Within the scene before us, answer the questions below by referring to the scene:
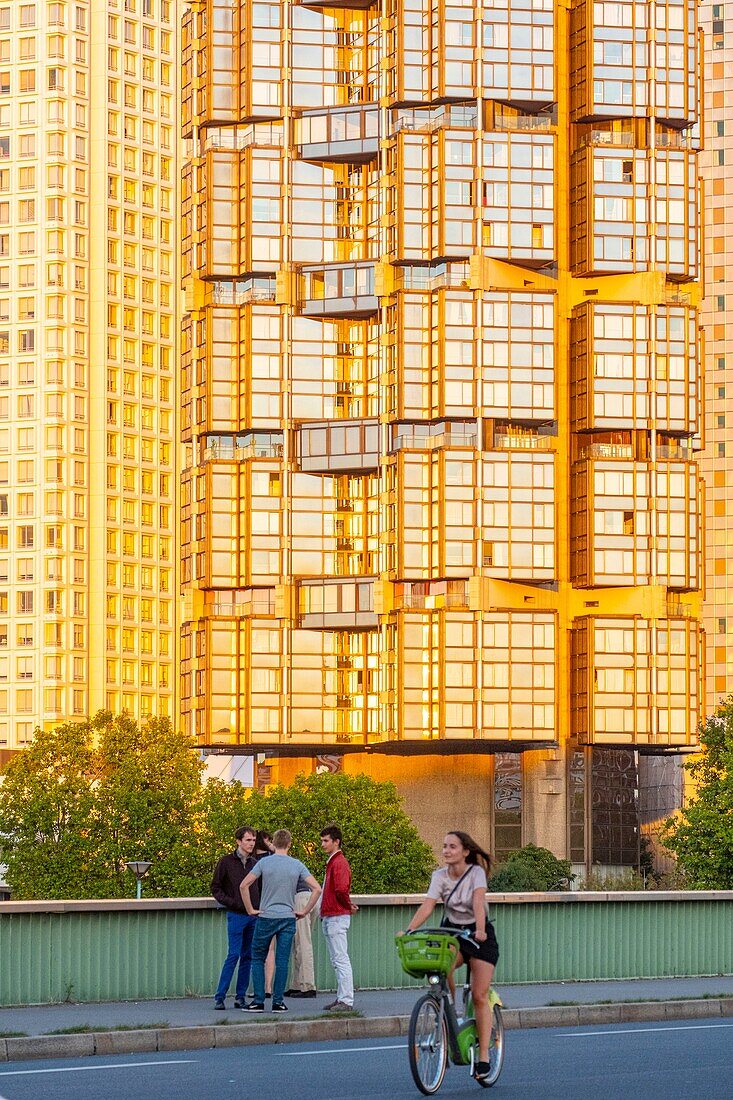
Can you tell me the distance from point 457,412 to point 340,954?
6743 centimetres

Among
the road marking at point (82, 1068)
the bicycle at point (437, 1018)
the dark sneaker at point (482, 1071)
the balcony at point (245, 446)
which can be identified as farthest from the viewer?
the balcony at point (245, 446)

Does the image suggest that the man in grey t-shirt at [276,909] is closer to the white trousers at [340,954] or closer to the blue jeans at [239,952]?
the blue jeans at [239,952]

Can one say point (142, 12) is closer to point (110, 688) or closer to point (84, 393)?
point (84, 393)

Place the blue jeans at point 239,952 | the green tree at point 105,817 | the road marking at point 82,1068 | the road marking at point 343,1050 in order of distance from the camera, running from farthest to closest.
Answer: the green tree at point 105,817 → the blue jeans at point 239,952 → the road marking at point 343,1050 → the road marking at point 82,1068

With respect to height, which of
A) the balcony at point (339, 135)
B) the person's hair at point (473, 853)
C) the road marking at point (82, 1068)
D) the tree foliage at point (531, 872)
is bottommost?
the tree foliage at point (531, 872)

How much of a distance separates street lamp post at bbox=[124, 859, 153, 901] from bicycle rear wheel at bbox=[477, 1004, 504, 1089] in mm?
59497

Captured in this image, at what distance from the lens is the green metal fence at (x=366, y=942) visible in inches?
949

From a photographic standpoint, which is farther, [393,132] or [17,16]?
[17,16]

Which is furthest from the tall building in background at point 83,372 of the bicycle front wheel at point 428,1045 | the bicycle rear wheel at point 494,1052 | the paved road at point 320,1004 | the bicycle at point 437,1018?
the bicycle front wheel at point 428,1045

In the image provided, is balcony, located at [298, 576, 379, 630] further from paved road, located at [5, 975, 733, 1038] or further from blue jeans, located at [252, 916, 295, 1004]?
blue jeans, located at [252, 916, 295, 1004]

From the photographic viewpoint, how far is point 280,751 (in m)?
94.7

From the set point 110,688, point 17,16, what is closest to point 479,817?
point 110,688

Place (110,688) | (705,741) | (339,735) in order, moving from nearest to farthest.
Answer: (705,741)
(339,735)
(110,688)

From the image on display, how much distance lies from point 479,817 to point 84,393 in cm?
5750
